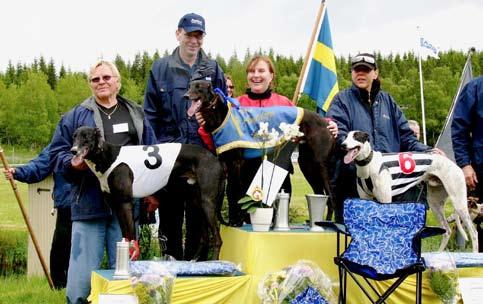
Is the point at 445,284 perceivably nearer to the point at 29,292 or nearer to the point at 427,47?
the point at 29,292

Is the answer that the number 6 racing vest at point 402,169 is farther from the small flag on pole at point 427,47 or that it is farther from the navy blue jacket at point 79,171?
the small flag on pole at point 427,47

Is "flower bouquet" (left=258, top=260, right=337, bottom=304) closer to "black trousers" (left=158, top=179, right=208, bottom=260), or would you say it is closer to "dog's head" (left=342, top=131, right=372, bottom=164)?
"black trousers" (left=158, top=179, right=208, bottom=260)

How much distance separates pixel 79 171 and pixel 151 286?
0.97m

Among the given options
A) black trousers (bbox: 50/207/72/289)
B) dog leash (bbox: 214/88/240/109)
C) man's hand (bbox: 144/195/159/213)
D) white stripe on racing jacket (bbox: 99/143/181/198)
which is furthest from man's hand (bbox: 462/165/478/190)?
black trousers (bbox: 50/207/72/289)

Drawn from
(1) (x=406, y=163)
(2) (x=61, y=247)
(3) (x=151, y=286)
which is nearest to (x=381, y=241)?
(1) (x=406, y=163)

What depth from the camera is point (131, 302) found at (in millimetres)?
3988

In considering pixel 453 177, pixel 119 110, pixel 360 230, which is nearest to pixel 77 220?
pixel 119 110

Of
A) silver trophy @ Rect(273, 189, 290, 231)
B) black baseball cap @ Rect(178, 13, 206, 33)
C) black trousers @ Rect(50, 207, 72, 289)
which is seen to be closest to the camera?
silver trophy @ Rect(273, 189, 290, 231)

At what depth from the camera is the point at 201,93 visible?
4.51 metres

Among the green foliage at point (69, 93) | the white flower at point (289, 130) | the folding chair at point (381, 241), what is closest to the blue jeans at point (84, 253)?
the white flower at point (289, 130)

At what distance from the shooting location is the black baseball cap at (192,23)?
16.3 feet

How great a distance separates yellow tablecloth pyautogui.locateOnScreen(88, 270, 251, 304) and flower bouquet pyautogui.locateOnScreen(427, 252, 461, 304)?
1.20 m

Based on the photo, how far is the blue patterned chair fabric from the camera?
4.29m

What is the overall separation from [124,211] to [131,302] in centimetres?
62
